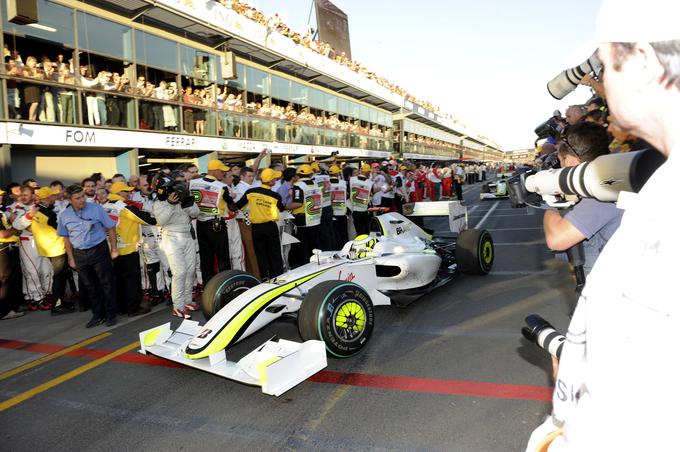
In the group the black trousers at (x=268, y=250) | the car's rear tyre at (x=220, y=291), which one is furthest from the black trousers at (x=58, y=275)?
the car's rear tyre at (x=220, y=291)

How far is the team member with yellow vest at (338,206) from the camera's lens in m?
10.2

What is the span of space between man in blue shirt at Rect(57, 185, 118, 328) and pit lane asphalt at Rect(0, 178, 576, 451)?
78cm

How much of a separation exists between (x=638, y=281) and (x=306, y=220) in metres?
8.33

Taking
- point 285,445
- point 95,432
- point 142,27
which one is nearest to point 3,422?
point 95,432

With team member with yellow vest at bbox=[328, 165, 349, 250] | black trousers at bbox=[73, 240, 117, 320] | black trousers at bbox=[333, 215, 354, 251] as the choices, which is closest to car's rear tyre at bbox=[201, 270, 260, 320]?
black trousers at bbox=[73, 240, 117, 320]

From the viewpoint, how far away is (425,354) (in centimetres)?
429

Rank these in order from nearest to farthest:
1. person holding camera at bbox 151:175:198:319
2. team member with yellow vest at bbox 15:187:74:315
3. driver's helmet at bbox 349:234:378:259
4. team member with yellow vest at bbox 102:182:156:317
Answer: driver's helmet at bbox 349:234:378:259 → person holding camera at bbox 151:175:198:319 → team member with yellow vest at bbox 102:182:156:317 → team member with yellow vest at bbox 15:187:74:315

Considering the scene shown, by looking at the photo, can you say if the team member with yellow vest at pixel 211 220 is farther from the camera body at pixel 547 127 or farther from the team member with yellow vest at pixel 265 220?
the camera body at pixel 547 127

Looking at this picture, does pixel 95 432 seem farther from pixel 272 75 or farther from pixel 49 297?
→ pixel 272 75

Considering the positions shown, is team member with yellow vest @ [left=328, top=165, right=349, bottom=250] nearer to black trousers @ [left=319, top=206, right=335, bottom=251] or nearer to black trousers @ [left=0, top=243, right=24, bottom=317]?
black trousers @ [left=319, top=206, right=335, bottom=251]

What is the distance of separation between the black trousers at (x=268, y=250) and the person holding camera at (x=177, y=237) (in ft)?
4.56

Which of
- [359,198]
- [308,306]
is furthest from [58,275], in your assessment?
[359,198]

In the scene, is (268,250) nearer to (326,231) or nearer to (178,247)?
(178,247)

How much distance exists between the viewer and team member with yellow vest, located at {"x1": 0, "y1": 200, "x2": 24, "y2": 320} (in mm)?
6742
